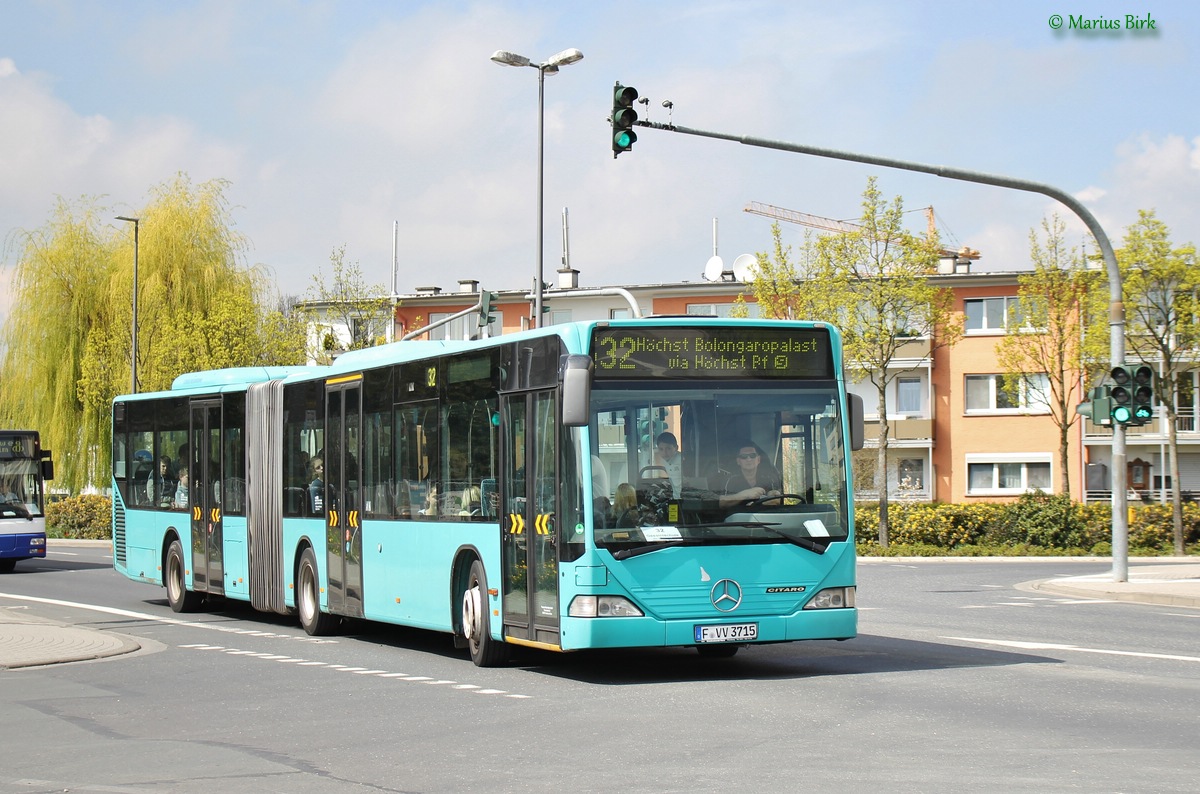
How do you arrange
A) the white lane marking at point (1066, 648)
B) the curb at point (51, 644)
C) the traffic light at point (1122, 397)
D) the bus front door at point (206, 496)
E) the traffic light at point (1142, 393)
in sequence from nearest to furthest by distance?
the white lane marking at point (1066, 648) < the curb at point (51, 644) < the bus front door at point (206, 496) < the traffic light at point (1142, 393) < the traffic light at point (1122, 397)

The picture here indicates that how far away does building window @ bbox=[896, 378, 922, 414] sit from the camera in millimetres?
67688

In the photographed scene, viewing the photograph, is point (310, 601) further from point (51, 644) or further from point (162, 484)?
point (162, 484)

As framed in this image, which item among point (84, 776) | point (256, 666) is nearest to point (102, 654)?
point (256, 666)

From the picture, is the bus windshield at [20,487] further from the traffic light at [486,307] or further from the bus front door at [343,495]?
the bus front door at [343,495]

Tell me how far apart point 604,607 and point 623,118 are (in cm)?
863

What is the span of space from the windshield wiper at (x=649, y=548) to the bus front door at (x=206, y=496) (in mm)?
10658

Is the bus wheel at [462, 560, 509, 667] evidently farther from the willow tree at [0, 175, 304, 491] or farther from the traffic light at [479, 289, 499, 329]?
the willow tree at [0, 175, 304, 491]

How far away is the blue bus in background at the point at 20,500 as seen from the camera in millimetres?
35062

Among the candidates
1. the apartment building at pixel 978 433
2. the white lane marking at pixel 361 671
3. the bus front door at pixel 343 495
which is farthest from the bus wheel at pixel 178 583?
the apartment building at pixel 978 433

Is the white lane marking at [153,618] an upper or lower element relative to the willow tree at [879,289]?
lower

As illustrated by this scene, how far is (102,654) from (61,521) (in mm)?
41357

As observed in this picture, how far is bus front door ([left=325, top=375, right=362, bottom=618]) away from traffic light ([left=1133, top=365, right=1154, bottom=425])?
41.2 ft

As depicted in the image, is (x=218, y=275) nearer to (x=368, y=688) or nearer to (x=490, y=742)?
(x=368, y=688)

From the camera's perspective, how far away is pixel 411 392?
54.0ft
